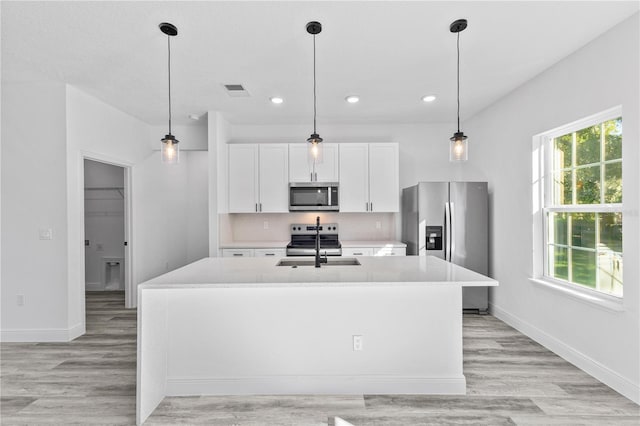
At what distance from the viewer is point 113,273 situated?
5652mm

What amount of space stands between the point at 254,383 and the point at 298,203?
268cm

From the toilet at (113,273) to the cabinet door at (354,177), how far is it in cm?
387

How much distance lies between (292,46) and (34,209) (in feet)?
10.1

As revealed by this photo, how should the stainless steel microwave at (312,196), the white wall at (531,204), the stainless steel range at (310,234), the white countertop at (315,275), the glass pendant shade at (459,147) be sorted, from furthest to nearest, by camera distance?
the stainless steel range at (310,234), the stainless steel microwave at (312,196), the glass pendant shade at (459,147), the white wall at (531,204), the white countertop at (315,275)

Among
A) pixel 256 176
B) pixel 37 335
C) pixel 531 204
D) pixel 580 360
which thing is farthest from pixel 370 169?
pixel 37 335

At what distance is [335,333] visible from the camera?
7.83 feet

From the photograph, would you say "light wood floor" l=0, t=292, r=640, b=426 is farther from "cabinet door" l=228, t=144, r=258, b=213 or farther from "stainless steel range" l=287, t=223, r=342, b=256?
"stainless steel range" l=287, t=223, r=342, b=256

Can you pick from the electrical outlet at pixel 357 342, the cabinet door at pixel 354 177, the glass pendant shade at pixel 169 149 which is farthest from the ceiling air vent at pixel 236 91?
the electrical outlet at pixel 357 342

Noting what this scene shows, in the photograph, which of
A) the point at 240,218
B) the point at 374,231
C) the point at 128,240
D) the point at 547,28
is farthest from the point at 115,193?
the point at 547,28

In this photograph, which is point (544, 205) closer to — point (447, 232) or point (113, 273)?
point (447, 232)

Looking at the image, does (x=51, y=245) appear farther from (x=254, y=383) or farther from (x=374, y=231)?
(x=374, y=231)

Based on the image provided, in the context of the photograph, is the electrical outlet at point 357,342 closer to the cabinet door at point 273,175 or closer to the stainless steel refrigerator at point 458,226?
the stainless steel refrigerator at point 458,226

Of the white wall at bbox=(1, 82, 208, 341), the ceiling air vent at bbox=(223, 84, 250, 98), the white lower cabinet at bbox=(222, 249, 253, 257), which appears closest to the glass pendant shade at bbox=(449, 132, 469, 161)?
the ceiling air vent at bbox=(223, 84, 250, 98)

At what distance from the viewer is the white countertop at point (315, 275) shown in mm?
2039
